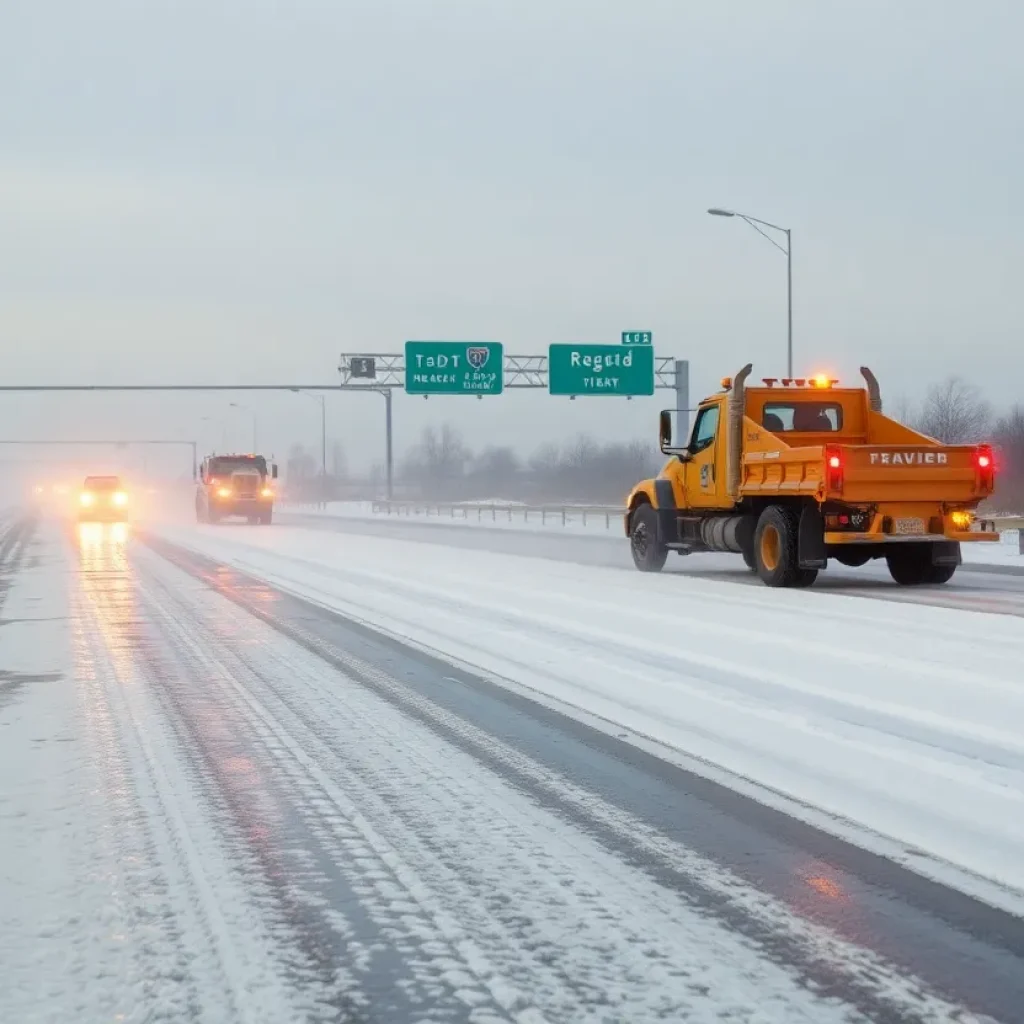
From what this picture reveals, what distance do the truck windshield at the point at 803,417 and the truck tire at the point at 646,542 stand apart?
2761mm

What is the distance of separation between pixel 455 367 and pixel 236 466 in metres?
8.57

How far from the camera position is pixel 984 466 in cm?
1830

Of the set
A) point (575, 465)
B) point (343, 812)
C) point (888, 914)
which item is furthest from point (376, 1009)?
point (575, 465)

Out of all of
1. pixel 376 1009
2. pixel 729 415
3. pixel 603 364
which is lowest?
pixel 376 1009

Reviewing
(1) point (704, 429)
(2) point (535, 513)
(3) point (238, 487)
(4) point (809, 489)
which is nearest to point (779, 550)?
(4) point (809, 489)

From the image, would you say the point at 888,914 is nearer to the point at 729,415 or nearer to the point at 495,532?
the point at 729,415

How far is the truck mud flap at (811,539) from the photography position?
719 inches

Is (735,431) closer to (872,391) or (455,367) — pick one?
Answer: (872,391)

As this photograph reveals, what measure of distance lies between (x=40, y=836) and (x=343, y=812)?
123cm

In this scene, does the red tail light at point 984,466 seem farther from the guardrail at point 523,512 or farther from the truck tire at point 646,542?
the guardrail at point 523,512

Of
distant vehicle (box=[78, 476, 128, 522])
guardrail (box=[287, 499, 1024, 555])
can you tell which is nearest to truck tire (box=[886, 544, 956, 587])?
guardrail (box=[287, 499, 1024, 555])

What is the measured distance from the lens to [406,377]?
172ft

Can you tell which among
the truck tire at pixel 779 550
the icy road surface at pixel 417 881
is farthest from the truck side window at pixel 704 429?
the icy road surface at pixel 417 881

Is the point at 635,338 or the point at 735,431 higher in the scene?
the point at 635,338
